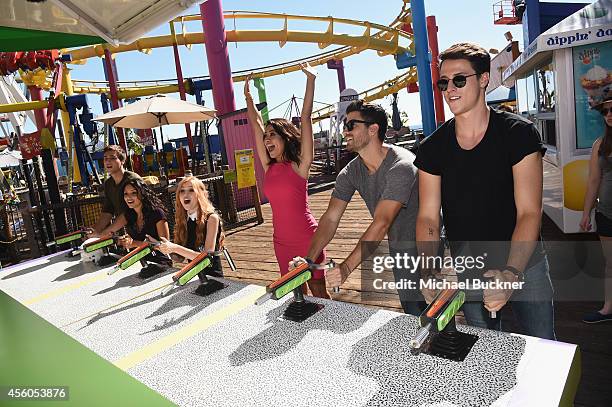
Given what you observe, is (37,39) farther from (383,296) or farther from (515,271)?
(383,296)

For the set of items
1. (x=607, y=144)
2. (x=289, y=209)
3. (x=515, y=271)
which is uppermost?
(x=607, y=144)

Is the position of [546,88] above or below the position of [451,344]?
above

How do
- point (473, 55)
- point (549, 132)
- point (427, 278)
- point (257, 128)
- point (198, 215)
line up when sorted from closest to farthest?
point (473, 55) → point (427, 278) → point (198, 215) → point (257, 128) → point (549, 132)

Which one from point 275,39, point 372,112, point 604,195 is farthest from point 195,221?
point 275,39

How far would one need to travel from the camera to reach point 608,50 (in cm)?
456

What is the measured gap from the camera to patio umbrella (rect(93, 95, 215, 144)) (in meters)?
7.12

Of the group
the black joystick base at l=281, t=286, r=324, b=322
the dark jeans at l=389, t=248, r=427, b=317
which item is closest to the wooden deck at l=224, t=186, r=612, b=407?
the dark jeans at l=389, t=248, r=427, b=317

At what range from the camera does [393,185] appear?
6.35 ft

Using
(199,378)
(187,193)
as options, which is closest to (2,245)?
(187,193)

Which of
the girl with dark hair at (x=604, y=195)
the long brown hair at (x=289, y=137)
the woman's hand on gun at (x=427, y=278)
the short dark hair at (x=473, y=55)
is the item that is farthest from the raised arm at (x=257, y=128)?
the girl with dark hair at (x=604, y=195)

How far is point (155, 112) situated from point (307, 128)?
589cm

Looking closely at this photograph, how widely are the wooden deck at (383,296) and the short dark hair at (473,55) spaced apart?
→ 1.77 meters

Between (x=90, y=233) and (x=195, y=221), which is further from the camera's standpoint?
(x=90, y=233)

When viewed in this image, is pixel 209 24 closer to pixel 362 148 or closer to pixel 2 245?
pixel 2 245
